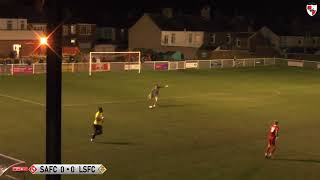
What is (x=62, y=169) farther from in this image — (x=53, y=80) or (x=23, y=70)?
(x=23, y=70)

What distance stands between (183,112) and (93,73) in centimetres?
2680

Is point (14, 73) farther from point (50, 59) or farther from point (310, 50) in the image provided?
point (310, 50)

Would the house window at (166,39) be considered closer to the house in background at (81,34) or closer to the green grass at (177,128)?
the house in background at (81,34)

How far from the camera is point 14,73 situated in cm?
5631

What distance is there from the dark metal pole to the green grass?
37.8 feet

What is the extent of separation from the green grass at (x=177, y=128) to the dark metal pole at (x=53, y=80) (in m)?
11.5

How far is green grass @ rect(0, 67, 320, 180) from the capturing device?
20.8 m

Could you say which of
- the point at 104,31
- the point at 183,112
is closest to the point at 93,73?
the point at 183,112

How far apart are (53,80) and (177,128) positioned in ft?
75.3

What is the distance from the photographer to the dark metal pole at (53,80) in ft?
21.5

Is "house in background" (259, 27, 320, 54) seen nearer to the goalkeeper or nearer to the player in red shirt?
the goalkeeper

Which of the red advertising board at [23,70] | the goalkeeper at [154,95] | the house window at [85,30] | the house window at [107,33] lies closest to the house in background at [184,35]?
the house window at [85,30]

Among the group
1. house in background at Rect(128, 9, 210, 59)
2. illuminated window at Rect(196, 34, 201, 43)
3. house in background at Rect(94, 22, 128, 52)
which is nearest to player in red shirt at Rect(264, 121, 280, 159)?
house in background at Rect(128, 9, 210, 59)

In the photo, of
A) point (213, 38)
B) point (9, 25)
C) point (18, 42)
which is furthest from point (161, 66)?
point (213, 38)
